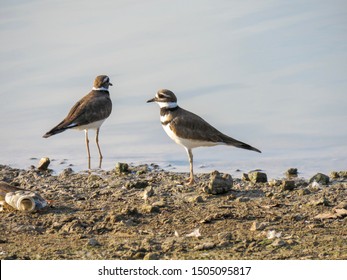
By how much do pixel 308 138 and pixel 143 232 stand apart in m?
4.79

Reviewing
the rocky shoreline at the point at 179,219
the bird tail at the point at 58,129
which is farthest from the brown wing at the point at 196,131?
the bird tail at the point at 58,129

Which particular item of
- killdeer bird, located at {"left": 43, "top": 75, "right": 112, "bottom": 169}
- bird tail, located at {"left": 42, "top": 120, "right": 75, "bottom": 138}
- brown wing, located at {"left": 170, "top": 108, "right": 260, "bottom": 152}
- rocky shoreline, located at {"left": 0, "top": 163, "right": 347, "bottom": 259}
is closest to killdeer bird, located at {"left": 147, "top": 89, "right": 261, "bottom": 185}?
brown wing, located at {"left": 170, "top": 108, "right": 260, "bottom": 152}

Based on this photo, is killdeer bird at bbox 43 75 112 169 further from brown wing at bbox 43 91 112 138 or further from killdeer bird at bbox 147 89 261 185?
killdeer bird at bbox 147 89 261 185

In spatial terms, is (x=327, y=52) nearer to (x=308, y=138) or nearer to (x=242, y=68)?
(x=242, y=68)

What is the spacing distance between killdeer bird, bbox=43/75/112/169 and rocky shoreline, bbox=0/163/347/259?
6.27 feet

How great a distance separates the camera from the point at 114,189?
380 inches

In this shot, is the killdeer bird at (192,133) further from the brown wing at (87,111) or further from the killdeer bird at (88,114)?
the brown wing at (87,111)

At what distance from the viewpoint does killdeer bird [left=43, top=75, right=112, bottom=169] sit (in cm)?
1241

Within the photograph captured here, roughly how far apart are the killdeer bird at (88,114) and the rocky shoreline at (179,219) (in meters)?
1.91

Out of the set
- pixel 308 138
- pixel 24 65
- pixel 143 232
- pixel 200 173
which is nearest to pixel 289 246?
pixel 143 232

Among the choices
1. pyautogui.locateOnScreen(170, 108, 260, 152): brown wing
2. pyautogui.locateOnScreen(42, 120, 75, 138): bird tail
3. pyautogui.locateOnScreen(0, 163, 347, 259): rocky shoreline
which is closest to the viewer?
pyautogui.locateOnScreen(0, 163, 347, 259): rocky shoreline

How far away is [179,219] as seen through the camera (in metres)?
8.04

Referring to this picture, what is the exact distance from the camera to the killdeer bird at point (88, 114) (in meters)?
12.4

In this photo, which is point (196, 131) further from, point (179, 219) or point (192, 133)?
point (179, 219)
